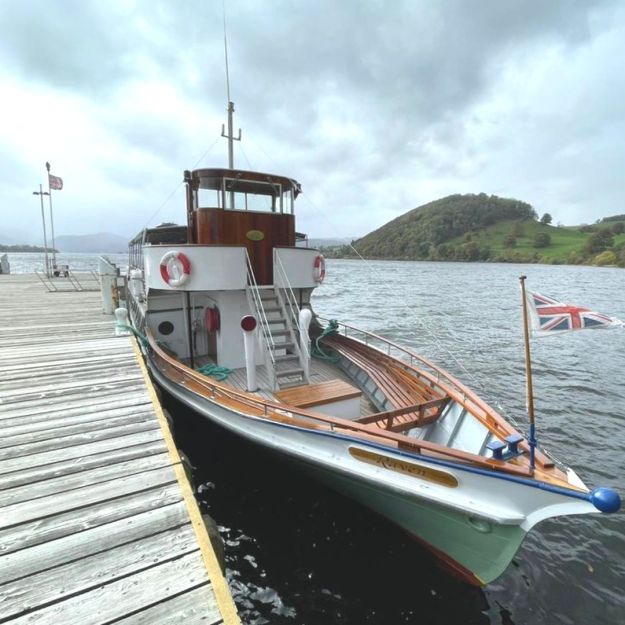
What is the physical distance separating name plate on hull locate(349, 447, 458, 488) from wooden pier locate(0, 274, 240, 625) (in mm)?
2154

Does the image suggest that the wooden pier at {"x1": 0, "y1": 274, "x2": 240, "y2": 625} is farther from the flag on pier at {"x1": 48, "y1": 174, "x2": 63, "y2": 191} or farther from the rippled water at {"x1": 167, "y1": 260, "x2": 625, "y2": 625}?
the flag on pier at {"x1": 48, "y1": 174, "x2": 63, "y2": 191}

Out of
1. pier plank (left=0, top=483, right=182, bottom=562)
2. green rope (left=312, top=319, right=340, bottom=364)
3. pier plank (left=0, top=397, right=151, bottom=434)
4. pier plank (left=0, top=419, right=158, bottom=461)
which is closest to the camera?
pier plank (left=0, top=483, right=182, bottom=562)

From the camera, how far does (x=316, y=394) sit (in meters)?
6.40

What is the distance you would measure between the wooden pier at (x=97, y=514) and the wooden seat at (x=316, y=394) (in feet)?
7.03

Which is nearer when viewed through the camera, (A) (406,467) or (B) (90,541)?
(B) (90,541)

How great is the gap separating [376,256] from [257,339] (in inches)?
4505

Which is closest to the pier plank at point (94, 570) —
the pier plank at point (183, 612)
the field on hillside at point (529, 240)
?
the pier plank at point (183, 612)

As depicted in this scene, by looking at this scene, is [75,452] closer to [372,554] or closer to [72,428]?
[72,428]

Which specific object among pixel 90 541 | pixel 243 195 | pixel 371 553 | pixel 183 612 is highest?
pixel 243 195

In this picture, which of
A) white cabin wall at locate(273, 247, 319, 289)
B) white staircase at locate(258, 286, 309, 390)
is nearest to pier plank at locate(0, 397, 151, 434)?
white staircase at locate(258, 286, 309, 390)

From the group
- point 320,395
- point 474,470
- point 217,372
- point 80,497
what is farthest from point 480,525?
point 217,372

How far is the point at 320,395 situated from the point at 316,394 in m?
0.09

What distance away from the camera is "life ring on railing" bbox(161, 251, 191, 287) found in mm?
7527

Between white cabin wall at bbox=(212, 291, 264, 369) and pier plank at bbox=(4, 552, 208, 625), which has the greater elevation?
white cabin wall at bbox=(212, 291, 264, 369)
